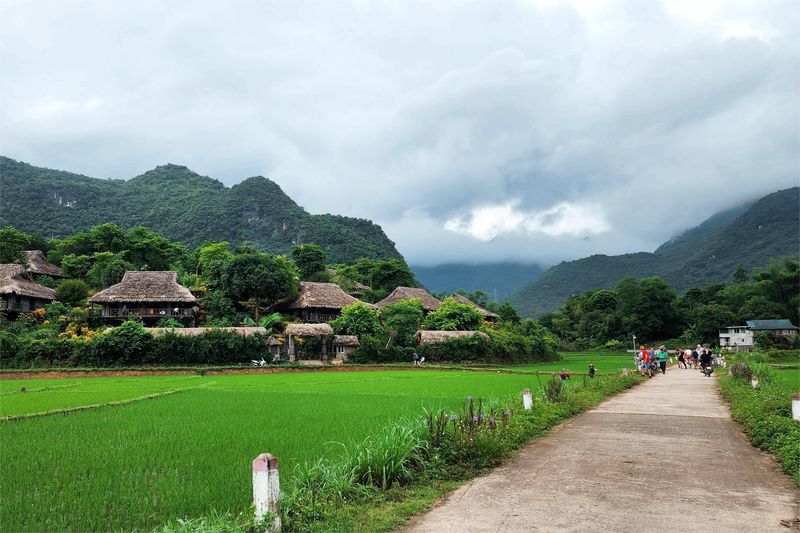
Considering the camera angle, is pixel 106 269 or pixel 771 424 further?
pixel 106 269

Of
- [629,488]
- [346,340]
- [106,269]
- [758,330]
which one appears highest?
[106,269]

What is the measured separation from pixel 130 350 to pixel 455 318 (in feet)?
74.9

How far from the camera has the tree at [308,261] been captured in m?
54.2

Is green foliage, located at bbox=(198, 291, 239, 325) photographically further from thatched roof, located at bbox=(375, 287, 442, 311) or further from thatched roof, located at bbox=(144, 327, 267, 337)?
thatched roof, located at bbox=(375, 287, 442, 311)

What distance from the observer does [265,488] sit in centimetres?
387

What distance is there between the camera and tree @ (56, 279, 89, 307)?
40.2 m

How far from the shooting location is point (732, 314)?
6091 cm

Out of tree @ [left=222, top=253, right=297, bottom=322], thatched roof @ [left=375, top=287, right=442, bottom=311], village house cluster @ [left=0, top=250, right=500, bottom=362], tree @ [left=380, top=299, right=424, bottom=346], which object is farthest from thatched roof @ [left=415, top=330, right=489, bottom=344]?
tree @ [left=222, top=253, right=297, bottom=322]

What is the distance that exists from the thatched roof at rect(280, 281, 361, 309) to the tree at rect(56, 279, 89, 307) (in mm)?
15270

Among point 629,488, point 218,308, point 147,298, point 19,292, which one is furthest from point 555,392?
point 19,292

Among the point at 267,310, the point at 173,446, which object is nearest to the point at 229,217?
the point at 267,310

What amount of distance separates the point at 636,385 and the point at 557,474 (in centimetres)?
1462

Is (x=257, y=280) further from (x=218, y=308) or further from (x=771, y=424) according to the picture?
(x=771, y=424)

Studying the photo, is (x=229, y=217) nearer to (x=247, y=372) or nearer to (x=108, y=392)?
(x=247, y=372)
